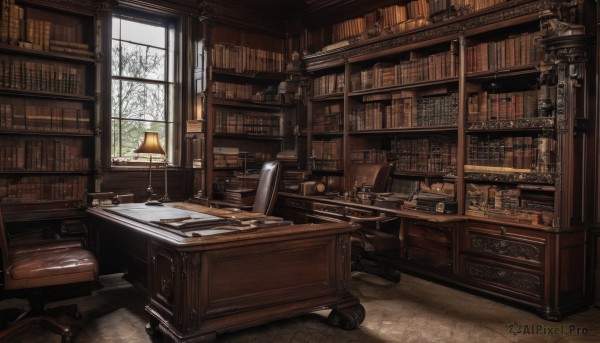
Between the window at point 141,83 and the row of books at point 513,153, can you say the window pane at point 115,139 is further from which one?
the row of books at point 513,153

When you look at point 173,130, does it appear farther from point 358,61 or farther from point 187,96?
point 358,61

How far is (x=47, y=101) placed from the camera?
15.5 feet

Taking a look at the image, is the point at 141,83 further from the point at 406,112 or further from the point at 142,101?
the point at 406,112

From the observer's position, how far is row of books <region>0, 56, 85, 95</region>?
438cm

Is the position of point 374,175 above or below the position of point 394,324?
above

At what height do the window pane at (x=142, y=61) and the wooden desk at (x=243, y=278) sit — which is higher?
the window pane at (x=142, y=61)

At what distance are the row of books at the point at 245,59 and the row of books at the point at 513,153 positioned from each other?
3004 mm

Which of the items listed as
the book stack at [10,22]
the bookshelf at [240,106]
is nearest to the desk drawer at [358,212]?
the bookshelf at [240,106]

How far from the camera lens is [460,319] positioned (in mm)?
3271

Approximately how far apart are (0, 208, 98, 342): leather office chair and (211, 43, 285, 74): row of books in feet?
10.2

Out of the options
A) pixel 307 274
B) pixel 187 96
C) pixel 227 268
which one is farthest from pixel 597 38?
pixel 187 96

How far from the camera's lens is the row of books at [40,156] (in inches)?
174

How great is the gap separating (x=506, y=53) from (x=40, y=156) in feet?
14.0

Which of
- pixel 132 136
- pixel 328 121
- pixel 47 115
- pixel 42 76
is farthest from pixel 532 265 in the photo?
pixel 42 76
